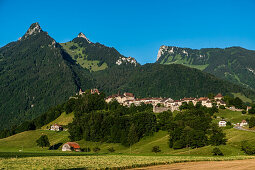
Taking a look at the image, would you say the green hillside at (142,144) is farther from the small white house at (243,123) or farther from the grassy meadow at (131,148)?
the small white house at (243,123)

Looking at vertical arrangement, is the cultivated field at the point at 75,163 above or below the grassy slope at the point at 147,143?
above

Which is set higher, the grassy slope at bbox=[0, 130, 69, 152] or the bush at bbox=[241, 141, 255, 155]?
the grassy slope at bbox=[0, 130, 69, 152]

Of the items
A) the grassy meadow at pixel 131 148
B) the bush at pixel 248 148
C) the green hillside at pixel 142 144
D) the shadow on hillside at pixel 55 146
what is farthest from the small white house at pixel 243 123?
the shadow on hillside at pixel 55 146

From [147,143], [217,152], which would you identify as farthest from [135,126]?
[217,152]

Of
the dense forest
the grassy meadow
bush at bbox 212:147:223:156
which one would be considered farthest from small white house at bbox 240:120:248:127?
bush at bbox 212:147:223:156

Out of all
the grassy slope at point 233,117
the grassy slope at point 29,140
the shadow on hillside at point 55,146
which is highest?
the grassy slope at point 233,117

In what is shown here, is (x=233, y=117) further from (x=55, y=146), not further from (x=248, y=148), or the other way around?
(x=55, y=146)

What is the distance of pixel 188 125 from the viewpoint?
5827 inches

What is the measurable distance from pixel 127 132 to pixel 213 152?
73923mm

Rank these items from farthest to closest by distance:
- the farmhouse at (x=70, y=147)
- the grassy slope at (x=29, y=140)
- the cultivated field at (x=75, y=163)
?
the grassy slope at (x=29, y=140), the farmhouse at (x=70, y=147), the cultivated field at (x=75, y=163)

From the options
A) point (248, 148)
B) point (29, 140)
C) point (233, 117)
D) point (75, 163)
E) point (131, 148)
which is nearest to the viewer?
point (75, 163)

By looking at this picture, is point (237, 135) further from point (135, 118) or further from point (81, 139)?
point (81, 139)

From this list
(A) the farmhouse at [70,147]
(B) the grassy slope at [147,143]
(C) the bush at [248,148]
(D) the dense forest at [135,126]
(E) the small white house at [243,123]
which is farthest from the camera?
(E) the small white house at [243,123]

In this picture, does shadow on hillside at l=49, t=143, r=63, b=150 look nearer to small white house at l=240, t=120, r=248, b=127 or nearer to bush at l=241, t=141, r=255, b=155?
bush at l=241, t=141, r=255, b=155
